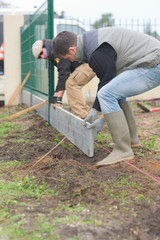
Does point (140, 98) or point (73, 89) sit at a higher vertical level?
point (73, 89)

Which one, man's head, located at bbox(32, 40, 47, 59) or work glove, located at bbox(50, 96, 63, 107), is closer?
man's head, located at bbox(32, 40, 47, 59)

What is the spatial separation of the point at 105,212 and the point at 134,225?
0.27m

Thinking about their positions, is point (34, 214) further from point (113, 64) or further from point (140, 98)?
point (140, 98)

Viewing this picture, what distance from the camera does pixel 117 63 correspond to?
10.9ft

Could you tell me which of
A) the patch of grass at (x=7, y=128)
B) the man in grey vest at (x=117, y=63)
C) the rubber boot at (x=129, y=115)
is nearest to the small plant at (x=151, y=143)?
the rubber boot at (x=129, y=115)

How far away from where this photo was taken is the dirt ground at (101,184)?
206cm

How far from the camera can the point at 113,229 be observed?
2061 millimetres

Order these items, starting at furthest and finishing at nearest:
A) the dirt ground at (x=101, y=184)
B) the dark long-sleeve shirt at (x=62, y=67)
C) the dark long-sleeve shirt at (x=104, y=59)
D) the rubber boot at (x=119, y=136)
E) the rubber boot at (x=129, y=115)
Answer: the dark long-sleeve shirt at (x=62, y=67) < the rubber boot at (x=129, y=115) < the rubber boot at (x=119, y=136) < the dark long-sleeve shirt at (x=104, y=59) < the dirt ground at (x=101, y=184)

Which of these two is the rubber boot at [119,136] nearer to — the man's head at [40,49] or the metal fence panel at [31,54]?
the man's head at [40,49]

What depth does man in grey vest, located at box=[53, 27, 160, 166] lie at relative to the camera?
125 inches

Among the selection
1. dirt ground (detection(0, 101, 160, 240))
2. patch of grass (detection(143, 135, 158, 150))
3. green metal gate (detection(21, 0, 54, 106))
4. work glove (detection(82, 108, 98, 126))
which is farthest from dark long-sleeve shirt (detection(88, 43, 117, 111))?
green metal gate (detection(21, 0, 54, 106))

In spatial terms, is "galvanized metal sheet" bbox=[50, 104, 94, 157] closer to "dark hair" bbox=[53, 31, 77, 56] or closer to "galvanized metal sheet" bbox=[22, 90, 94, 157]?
"galvanized metal sheet" bbox=[22, 90, 94, 157]

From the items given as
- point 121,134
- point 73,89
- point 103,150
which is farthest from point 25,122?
point 121,134

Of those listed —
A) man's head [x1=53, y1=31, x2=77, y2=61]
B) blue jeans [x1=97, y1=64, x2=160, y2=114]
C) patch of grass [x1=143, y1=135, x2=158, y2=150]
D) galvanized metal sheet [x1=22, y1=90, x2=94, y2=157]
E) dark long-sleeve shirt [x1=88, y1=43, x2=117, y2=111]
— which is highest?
man's head [x1=53, y1=31, x2=77, y2=61]
